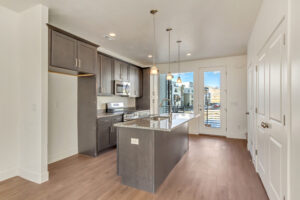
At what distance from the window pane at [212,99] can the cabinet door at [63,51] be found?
453cm

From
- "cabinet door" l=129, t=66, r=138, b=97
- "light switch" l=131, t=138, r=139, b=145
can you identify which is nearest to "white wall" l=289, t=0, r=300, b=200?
"light switch" l=131, t=138, r=139, b=145

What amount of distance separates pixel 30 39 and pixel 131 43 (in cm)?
222

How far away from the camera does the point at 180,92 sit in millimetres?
6289

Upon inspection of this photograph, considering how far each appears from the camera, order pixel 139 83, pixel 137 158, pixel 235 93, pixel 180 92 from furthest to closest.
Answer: pixel 180 92 → pixel 139 83 → pixel 235 93 → pixel 137 158

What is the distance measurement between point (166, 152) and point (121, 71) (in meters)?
3.06

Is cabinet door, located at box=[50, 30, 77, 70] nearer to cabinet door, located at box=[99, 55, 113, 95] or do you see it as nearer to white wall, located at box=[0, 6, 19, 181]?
white wall, located at box=[0, 6, 19, 181]

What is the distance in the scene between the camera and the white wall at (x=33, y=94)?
2.46 metres

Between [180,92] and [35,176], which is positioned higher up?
[180,92]

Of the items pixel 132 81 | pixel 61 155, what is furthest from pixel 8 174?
pixel 132 81

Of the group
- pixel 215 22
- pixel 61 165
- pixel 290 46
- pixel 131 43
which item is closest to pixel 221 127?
pixel 215 22

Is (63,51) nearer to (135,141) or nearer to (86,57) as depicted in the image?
(86,57)

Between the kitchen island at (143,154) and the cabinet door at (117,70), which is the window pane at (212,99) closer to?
the cabinet door at (117,70)

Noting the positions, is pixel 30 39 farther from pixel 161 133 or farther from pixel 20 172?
pixel 161 133

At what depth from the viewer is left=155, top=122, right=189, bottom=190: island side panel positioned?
2.27 metres
